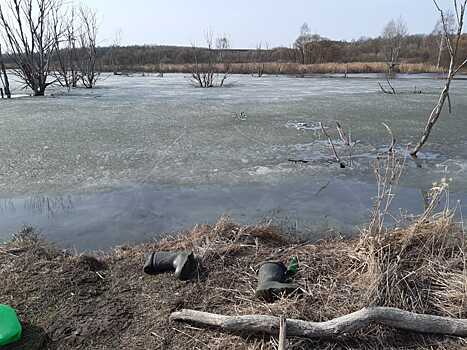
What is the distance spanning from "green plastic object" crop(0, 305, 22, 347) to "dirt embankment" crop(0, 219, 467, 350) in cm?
6

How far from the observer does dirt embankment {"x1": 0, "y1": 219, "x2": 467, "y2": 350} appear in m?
2.03

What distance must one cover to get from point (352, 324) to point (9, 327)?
67.5 inches

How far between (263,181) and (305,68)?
2736 cm

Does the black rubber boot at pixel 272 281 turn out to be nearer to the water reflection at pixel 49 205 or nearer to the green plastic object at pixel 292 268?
the green plastic object at pixel 292 268

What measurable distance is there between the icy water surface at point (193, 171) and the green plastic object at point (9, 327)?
1175 millimetres

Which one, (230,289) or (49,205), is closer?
(230,289)

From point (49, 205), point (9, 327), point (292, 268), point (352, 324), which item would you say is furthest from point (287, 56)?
point (9, 327)

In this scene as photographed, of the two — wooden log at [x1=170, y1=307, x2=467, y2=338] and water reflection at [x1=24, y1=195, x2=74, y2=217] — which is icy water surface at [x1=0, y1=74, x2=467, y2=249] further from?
wooden log at [x1=170, y1=307, x2=467, y2=338]

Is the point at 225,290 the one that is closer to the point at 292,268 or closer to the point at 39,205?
the point at 292,268

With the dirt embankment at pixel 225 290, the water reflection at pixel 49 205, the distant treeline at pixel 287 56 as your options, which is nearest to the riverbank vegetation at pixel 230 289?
the dirt embankment at pixel 225 290

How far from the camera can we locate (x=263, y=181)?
465 centimetres

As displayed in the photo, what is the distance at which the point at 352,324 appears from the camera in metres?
1.97

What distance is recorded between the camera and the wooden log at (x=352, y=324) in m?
1.95

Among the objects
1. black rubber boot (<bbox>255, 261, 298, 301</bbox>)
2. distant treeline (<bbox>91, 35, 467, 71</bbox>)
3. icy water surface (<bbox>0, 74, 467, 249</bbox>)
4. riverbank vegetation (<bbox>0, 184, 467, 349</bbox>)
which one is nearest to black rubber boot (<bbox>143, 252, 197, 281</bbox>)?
riverbank vegetation (<bbox>0, 184, 467, 349</bbox>)
